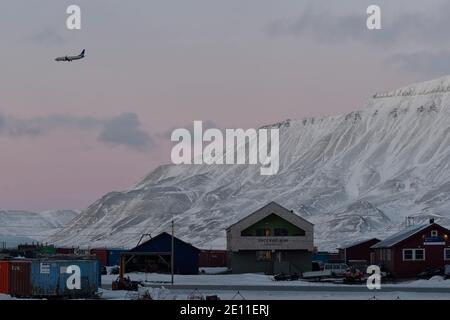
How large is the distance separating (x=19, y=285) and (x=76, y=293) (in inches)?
156

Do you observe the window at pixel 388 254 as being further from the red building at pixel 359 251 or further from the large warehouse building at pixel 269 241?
the red building at pixel 359 251

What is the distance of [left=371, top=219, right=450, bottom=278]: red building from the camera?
9831 cm

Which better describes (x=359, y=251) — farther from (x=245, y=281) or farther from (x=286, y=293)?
(x=286, y=293)

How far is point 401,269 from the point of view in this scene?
323 ft

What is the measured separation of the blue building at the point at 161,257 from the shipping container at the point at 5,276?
122 feet

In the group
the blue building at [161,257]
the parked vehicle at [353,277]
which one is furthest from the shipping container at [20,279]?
the blue building at [161,257]

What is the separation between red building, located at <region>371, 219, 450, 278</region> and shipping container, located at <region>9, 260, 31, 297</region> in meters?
42.8

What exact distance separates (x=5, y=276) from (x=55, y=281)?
5651mm

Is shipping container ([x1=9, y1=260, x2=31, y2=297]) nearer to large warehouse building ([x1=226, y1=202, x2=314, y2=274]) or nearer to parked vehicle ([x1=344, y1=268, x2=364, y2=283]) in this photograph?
parked vehicle ([x1=344, y1=268, x2=364, y2=283])

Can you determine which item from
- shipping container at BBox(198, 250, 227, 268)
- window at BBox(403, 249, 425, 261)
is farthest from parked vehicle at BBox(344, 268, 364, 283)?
shipping container at BBox(198, 250, 227, 268)

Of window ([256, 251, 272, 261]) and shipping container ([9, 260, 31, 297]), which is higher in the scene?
window ([256, 251, 272, 261])

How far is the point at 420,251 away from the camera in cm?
9875
